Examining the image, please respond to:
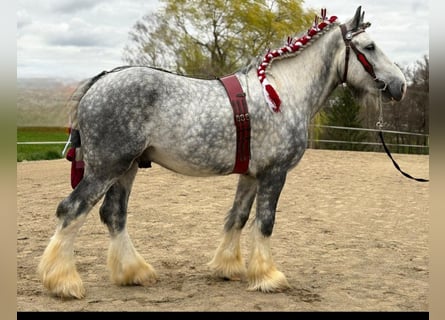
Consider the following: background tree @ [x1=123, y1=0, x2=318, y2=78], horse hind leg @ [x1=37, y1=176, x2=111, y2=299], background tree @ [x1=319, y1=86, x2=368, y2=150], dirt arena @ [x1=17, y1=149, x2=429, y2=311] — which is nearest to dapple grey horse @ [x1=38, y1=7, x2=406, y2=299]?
horse hind leg @ [x1=37, y1=176, x2=111, y2=299]

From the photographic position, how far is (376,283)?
400 centimetres

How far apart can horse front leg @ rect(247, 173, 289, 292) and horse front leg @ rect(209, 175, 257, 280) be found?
12.0 inches

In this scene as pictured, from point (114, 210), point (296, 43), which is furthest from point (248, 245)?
point (296, 43)

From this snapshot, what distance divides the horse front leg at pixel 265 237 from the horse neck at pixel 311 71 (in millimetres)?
638

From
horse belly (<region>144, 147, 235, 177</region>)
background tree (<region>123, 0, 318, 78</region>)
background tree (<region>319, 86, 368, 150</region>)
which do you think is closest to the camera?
horse belly (<region>144, 147, 235, 177</region>)

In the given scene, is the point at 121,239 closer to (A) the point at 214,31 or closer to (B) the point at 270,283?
(B) the point at 270,283

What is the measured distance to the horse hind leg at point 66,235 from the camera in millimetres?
3303

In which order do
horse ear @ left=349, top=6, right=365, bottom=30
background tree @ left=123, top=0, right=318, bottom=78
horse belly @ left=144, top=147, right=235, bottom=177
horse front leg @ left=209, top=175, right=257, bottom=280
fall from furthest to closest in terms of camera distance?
1. background tree @ left=123, top=0, right=318, bottom=78
2. horse front leg @ left=209, top=175, right=257, bottom=280
3. horse ear @ left=349, top=6, right=365, bottom=30
4. horse belly @ left=144, top=147, right=235, bottom=177

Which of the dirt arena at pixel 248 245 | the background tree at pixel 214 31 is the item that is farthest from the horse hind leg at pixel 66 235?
the background tree at pixel 214 31

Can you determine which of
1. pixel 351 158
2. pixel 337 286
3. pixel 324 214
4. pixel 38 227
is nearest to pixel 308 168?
pixel 351 158

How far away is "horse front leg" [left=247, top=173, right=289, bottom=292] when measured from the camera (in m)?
3.62

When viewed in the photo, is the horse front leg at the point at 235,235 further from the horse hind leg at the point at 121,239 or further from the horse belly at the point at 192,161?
the horse hind leg at the point at 121,239

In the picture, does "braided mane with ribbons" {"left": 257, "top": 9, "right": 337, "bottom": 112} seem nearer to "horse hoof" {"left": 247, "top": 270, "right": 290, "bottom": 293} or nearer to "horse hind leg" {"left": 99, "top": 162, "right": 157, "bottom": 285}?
"horse hind leg" {"left": 99, "top": 162, "right": 157, "bottom": 285}
